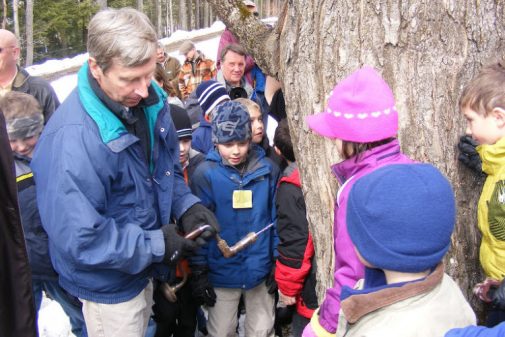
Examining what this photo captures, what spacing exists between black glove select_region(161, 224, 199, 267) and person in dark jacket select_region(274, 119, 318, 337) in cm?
71

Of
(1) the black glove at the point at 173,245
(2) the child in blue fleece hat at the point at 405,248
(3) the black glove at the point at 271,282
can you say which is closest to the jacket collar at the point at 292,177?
(3) the black glove at the point at 271,282

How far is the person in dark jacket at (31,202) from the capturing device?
236 cm

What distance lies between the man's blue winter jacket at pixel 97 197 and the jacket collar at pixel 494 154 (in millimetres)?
1322

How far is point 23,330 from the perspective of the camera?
1.78 metres

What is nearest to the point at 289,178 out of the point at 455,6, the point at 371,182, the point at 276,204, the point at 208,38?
the point at 276,204

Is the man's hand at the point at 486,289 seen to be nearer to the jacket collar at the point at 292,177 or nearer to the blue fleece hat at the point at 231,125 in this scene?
the jacket collar at the point at 292,177

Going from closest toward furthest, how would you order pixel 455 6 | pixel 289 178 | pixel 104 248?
pixel 455 6
pixel 104 248
pixel 289 178

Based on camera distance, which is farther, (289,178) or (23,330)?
(289,178)

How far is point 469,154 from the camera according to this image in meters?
1.98

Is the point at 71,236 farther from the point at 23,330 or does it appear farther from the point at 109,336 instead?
the point at 109,336

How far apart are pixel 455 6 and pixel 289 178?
131 centimetres

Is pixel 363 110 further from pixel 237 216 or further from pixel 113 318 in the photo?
pixel 237 216

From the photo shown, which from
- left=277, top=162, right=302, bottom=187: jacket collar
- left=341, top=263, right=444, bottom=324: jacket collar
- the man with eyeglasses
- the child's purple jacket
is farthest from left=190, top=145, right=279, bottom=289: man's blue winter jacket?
the man with eyeglasses

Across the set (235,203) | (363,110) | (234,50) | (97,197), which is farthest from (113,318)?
(234,50)
